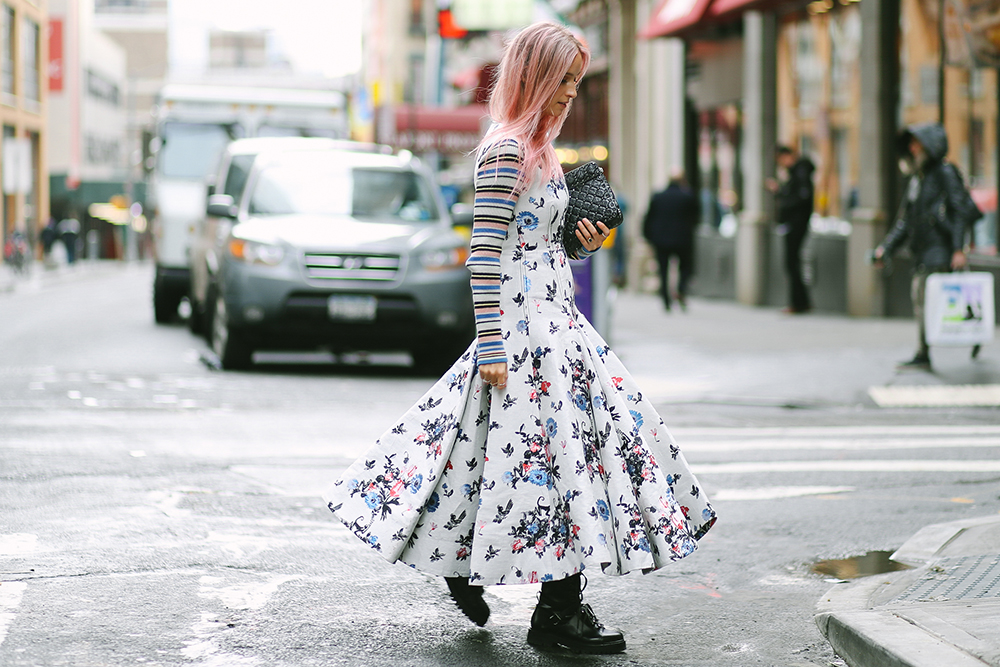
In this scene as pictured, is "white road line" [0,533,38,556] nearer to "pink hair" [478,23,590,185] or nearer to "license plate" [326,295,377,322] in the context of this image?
"pink hair" [478,23,590,185]

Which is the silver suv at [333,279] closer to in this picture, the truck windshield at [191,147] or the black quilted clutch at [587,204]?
the black quilted clutch at [587,204]

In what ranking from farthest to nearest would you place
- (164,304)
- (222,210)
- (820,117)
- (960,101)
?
(820,117)
(164,304)
(960,101)
(222,210)

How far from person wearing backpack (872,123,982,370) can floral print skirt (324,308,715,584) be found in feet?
24.4

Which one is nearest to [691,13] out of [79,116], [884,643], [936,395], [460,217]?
[460,217]

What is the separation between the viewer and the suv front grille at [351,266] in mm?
11758

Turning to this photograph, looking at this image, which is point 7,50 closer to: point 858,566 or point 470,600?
point 858,566

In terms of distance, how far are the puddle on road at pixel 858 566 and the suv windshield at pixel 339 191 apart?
744 centimetres

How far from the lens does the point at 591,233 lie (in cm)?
439

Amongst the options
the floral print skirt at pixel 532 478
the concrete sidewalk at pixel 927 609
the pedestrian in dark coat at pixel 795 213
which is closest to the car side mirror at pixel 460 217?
the pedestrian in dark coat at pixel 795 213

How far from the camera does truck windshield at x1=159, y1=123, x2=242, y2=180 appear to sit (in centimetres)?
2058

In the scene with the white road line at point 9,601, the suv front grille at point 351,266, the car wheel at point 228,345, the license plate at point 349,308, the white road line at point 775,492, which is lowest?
the white road line at point 775,492

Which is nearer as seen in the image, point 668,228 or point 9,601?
point 9,601

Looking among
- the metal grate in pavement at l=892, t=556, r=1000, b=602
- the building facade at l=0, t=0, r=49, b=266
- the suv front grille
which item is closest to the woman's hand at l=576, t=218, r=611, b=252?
the metal grate in pavement at l=892, t=556, r=1000, b=602

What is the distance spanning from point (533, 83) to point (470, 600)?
1.53 metres
